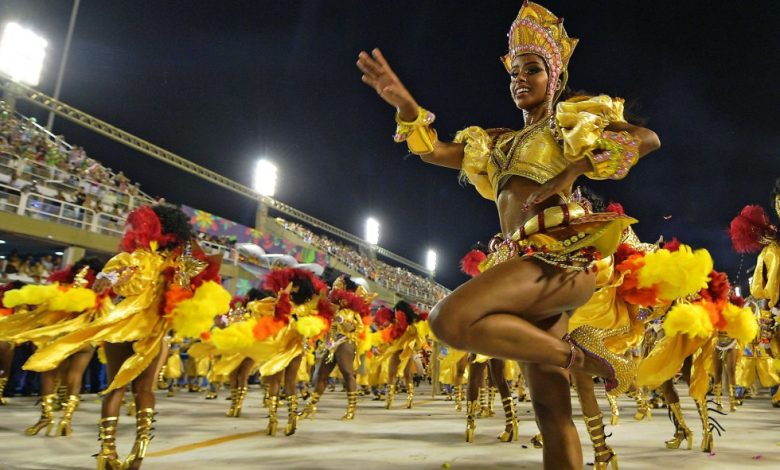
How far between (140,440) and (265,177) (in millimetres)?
27779

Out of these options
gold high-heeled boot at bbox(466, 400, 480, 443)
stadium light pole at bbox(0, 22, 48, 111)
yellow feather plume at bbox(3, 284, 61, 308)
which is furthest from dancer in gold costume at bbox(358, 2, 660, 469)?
stadium light pole at bbox(0, 22, 48, 111)

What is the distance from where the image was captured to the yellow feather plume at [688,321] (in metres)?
5.00

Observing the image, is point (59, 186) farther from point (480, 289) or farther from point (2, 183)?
point (480, 289)

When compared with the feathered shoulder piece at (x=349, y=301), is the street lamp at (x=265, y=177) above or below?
above

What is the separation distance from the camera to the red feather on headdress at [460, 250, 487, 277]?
5.75 m

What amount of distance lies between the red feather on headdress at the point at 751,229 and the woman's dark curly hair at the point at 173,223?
5.35 m

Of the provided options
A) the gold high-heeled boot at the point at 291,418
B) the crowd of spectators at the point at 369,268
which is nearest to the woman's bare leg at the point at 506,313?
the gold high-heeled boot at the point at 291,418

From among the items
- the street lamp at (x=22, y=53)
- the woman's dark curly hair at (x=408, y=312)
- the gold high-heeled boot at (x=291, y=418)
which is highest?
the street lamp at (x=22, y=53)

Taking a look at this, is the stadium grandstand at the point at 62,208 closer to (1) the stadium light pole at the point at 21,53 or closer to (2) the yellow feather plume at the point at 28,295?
(1) the stadium light pole at the point at 21,53

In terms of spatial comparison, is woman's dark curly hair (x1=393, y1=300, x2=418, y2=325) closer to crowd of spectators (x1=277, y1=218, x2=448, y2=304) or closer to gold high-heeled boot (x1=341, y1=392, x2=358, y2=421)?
gold high-heeled boot (x1=341, y1=392, x2=358, y2=421)

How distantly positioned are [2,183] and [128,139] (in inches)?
332

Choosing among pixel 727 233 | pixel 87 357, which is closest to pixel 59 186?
pixel 87 357

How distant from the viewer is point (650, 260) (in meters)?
3.68

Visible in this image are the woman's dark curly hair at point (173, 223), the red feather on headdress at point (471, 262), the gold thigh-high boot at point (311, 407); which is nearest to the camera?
the woman's dark curly hair at point (173, 223)
